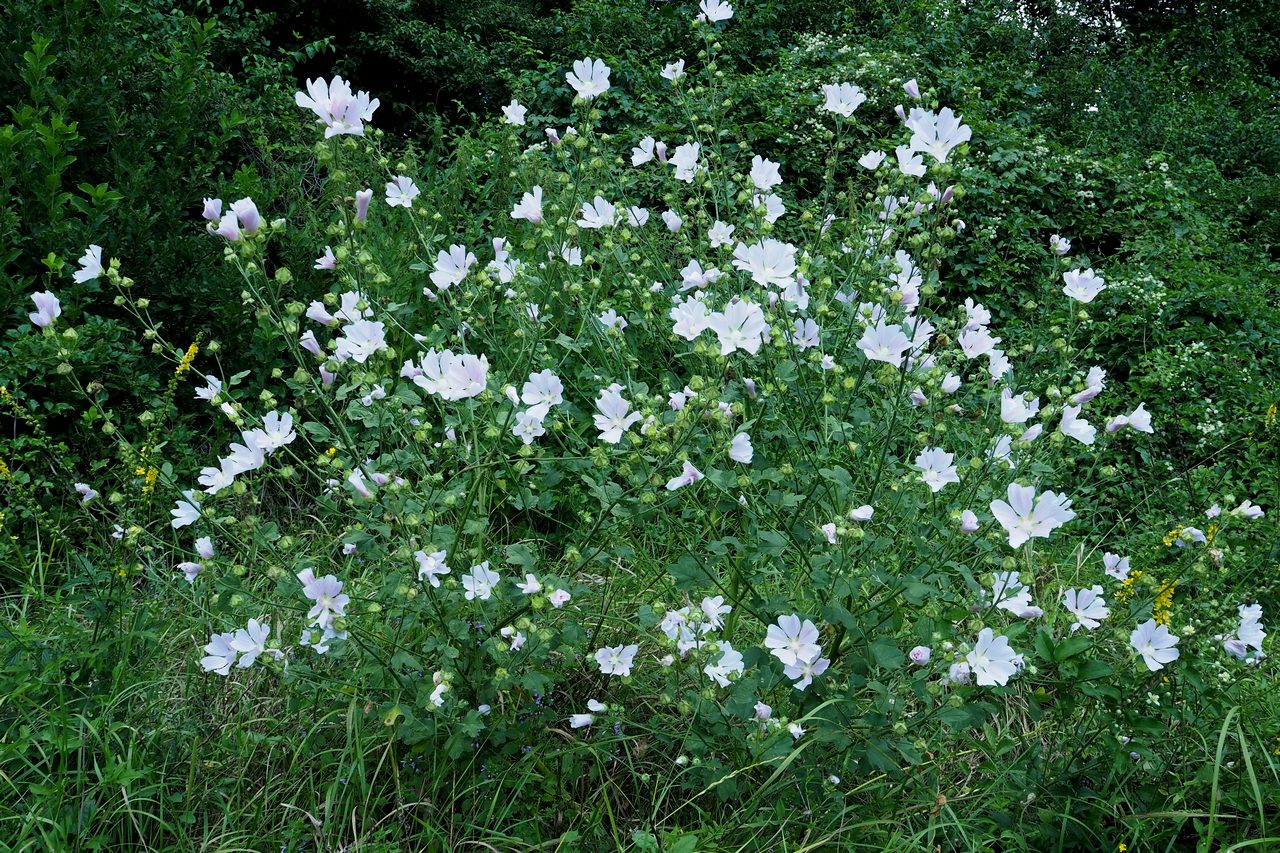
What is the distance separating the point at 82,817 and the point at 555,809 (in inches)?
37.6

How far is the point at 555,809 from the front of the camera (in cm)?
226

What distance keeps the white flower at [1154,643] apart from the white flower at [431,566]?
1.34 metres

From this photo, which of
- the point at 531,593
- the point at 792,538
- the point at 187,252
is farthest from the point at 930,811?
the point at 187,252

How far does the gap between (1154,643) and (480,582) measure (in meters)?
1.32

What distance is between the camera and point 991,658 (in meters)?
1.95

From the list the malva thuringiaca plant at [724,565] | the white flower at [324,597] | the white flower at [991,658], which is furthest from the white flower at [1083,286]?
the white flower at [324,597]

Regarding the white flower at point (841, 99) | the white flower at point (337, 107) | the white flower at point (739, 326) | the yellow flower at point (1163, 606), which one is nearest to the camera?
the white flower at point (739, 326)

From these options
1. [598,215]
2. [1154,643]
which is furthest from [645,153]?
[1154,643]

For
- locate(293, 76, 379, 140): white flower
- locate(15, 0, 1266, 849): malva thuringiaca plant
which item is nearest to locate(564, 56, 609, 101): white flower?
locate(15, 0, 1266, 849): malva thuringiaca plant

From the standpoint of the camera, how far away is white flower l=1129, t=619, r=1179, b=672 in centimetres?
206

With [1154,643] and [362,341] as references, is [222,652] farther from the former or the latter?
[1154,643]

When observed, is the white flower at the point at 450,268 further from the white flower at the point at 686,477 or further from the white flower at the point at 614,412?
the white flower at the point at 686,477

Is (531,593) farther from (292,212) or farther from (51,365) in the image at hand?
(292,212)

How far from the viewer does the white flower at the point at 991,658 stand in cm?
193
